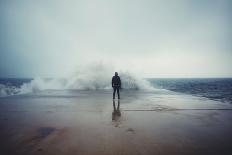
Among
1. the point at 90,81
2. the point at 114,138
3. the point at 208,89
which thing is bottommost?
the point at 208,89

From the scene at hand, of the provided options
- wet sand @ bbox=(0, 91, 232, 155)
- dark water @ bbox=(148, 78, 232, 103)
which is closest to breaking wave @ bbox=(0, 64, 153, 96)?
dark water @ bbox=(148, 78, 232, 103)

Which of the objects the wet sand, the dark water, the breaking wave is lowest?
the dark water

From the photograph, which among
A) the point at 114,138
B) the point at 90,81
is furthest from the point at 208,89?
the point at 114,138

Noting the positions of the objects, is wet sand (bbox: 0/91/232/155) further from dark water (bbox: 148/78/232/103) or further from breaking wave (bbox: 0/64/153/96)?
breaking wave (bbox: 0/64/153/96)

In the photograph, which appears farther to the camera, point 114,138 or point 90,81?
point 90,81

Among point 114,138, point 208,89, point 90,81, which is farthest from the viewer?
point 208,89

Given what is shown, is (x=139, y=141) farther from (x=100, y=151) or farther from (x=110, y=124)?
(x=110, y=124)

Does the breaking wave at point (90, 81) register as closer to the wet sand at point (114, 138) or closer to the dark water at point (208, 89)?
the dark water at point (208, 89)

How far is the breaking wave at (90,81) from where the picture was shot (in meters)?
23.0

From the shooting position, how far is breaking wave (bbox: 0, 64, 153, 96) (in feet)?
75.6

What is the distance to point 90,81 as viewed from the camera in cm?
2377

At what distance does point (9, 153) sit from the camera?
2594 millimetres

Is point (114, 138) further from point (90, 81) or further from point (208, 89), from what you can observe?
point (208, 89)

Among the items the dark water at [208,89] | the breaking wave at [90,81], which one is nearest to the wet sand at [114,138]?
the dark water at [208,89]
